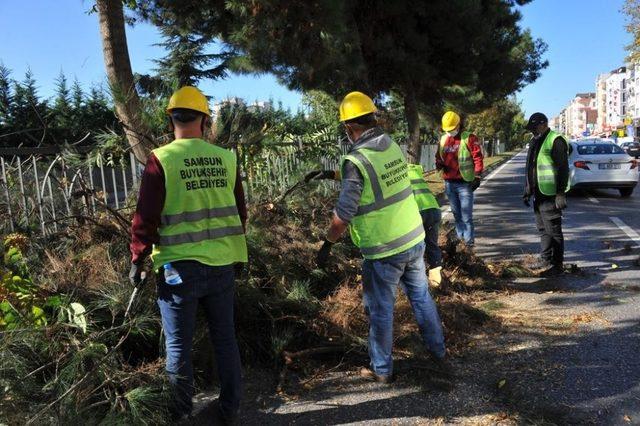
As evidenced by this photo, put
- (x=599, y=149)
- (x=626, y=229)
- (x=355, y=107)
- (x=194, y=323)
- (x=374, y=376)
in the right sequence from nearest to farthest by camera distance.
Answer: (x=194, y=323) < (x=355, y=107) < (x=374, y=376) < (x=626, y=229) < (x=599, y=149)

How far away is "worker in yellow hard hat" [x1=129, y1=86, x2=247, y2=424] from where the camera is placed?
9.24 feet

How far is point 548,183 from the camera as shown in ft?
20.5

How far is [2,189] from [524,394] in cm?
411

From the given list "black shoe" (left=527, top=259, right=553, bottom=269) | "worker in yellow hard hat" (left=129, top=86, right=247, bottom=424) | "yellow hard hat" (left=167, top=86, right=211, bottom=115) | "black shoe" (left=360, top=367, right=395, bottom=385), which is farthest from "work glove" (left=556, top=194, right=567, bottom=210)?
"yellow hard hat" (left=167, top=86, right=211, bottom=115)

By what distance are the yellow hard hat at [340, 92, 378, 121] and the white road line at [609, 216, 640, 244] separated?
249 inches

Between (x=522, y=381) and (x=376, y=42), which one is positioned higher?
(x=376, y=42)

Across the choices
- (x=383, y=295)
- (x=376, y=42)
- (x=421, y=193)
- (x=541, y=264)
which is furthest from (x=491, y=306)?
(x=376, y=42)

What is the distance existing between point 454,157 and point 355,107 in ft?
13.4

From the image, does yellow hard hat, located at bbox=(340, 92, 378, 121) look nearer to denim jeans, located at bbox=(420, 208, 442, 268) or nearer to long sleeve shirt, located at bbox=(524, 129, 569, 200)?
denim jeans, located at bbox=(420, 208, 442, 268)

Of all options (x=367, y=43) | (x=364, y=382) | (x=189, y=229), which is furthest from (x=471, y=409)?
(x=367, y=43)

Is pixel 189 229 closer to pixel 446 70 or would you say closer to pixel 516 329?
pixel 516 329

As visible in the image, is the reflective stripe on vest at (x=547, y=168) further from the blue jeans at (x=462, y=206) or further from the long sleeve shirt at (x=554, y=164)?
the blue jeans at (x=462, y=206)

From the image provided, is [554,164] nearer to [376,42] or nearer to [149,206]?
[149,206]

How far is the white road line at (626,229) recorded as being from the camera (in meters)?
8.38
